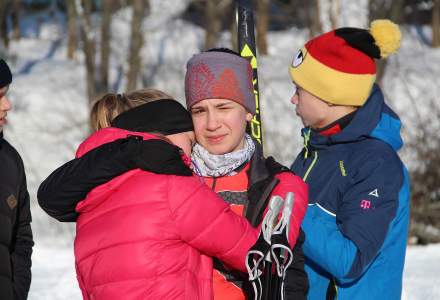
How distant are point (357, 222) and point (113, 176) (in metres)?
0.93

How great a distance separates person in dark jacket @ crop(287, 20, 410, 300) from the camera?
2.89 meters

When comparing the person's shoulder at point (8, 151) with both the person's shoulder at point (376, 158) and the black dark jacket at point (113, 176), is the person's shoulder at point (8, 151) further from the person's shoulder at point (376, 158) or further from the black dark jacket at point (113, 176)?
the person's shoulder at point (376, 158)

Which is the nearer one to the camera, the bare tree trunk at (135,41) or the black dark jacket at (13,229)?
the black dark jacket at (13,229)

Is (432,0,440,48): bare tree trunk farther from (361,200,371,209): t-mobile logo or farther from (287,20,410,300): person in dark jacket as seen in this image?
Answer: (361,200,371,209): t-mobile logo

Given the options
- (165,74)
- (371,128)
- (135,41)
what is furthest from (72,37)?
(371,128)

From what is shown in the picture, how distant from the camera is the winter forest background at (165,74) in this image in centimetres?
955

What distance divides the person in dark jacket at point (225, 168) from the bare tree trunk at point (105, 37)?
44.8 feet

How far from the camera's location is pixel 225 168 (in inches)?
111

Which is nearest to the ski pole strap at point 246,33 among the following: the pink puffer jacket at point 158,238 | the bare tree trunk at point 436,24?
the pink puffer jacket at point 158,238

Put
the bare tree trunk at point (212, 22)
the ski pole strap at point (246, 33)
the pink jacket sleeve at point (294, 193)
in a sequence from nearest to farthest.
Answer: the pink jacket sleeve at point (294, 193) → the ski pole strap at point (246, 33) → the bare tree trunk at point (212, 22)

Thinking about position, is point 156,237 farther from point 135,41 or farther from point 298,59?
point 135,41

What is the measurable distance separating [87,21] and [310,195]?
1381 centimetres

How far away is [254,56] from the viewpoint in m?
3.74

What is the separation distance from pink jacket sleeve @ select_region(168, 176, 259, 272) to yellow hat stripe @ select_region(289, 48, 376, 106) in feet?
2.89
